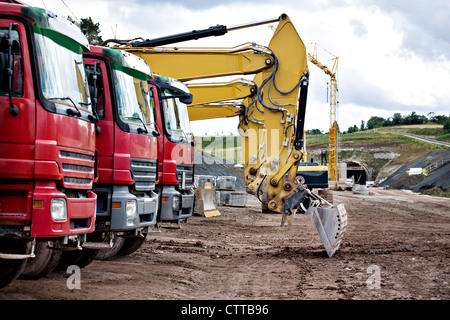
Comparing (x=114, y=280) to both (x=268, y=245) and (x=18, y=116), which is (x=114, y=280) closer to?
(x=18, y=116)

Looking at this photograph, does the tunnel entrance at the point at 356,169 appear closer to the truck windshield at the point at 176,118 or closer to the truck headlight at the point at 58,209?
the truck windshield at the point at 176,118

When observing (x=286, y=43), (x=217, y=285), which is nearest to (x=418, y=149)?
(x=286, y=43)

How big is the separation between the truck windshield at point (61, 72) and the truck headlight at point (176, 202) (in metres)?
4.53

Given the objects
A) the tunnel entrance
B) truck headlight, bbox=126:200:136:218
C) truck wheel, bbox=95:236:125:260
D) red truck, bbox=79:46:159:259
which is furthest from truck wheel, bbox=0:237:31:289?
the tunnel entrance

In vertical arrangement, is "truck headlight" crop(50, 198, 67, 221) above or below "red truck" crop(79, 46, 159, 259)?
below

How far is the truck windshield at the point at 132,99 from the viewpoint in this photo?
30.8 feet

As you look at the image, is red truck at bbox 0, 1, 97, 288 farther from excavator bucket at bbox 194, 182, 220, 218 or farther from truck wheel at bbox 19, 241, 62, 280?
excavator bucket at bbox 194, 182, 220, 218

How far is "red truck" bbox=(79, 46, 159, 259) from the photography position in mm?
8969

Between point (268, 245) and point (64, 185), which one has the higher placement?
point (64, 185)

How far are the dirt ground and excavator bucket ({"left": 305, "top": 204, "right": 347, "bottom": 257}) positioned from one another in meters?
0.29

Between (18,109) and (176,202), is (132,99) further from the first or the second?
(18,109)

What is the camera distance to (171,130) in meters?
12.5

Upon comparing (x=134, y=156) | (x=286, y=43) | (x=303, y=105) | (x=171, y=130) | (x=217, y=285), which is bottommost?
(x=217, y=285)
